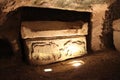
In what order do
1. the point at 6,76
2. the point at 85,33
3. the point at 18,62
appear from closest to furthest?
the point at 6,76
the point at 18,62
the point at 85,33

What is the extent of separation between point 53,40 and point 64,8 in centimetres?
62

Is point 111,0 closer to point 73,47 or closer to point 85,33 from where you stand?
point 85,33

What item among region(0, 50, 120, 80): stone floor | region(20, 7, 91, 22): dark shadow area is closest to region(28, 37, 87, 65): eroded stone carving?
region(0, 50, 120, 80): stone floor

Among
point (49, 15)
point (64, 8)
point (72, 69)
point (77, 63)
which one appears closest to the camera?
point (72, 69)

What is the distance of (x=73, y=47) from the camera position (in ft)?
13.4

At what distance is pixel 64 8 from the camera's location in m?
3.92

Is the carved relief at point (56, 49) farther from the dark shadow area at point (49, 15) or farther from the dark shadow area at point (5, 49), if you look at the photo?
the dark shadow area at point (5, 49)

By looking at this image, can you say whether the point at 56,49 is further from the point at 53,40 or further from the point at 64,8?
the point at 64,8

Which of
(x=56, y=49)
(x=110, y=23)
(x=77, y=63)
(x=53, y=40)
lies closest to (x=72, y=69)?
(x=77, y=63)

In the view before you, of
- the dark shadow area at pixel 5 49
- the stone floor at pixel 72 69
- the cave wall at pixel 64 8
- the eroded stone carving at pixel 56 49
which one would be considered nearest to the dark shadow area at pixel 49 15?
the cave wall at pixel 64 8

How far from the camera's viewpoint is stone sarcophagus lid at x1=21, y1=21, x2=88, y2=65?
3.77m

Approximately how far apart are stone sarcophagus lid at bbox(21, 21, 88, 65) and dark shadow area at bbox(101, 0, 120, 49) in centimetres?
47

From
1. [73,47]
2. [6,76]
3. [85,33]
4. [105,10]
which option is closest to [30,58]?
[6,76]

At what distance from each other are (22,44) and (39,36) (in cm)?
46
